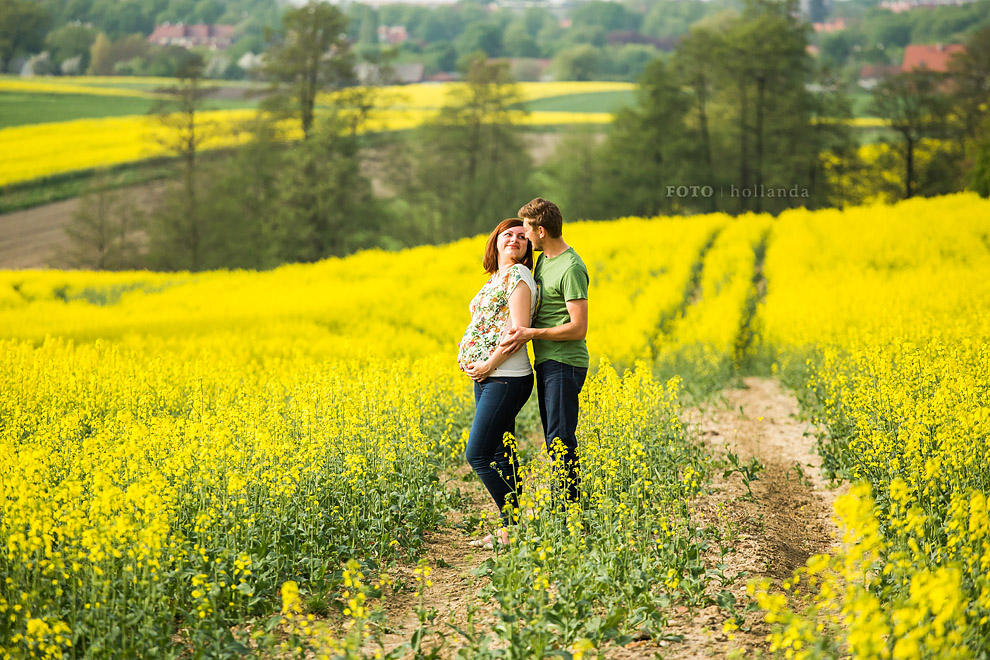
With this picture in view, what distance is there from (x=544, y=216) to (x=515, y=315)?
70cm

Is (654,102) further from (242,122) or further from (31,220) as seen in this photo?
(31,220)

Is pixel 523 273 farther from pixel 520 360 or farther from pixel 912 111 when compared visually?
pixel 912 111

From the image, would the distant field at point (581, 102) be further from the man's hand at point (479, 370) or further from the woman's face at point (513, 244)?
the man's hand at point (479, 370)

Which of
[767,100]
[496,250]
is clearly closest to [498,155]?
[767,100]

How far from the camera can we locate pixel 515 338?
5.36 metres

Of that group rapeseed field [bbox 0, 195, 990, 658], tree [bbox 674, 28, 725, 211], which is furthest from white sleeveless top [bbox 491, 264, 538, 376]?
tree [bbox 674, 28, 725, 211]

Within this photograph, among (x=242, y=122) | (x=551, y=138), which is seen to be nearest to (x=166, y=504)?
(x=242, y=122)

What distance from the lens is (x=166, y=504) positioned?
509 cm

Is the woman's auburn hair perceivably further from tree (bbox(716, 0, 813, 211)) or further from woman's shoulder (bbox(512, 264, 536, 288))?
tree (bbox(716, 0, 813, 211))

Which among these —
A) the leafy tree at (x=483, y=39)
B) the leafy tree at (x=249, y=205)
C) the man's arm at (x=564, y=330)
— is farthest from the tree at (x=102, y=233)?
the leafy tree at (x=483, y=39)

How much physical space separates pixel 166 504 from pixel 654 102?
4534 centimetres

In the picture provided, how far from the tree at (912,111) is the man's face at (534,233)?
46.3 meters

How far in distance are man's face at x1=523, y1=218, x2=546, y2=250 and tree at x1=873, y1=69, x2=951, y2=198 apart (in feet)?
152

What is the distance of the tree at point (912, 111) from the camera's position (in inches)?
1800
